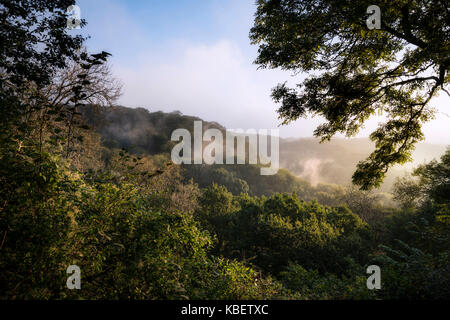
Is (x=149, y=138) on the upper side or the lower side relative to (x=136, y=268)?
upper

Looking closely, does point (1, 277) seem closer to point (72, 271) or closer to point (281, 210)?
point (72, 271)

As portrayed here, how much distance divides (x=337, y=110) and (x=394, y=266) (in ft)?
18.8

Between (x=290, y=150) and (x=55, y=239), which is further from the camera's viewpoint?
(x=290, y=150)

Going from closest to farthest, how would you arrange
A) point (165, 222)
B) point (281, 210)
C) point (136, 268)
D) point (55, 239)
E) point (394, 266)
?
point (55, 239) < point (136, 268) < point (165, 222) < point (394, 266) < point (281, 210)

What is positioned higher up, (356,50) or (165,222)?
(356,50)

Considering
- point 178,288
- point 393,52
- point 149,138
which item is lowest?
point 178,288

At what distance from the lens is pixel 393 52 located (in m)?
6.17

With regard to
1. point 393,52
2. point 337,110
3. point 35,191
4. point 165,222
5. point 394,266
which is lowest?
point 394,266

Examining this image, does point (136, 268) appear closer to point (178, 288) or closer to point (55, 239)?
point (178, 288)

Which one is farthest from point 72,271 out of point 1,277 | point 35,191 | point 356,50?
point 356,50

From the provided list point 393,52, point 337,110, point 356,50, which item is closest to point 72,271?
point 337,110

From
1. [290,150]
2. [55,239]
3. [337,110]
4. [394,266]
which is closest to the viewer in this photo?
[55,239]

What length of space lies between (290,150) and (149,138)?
106 meters

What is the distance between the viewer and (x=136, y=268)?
3.90 meters
